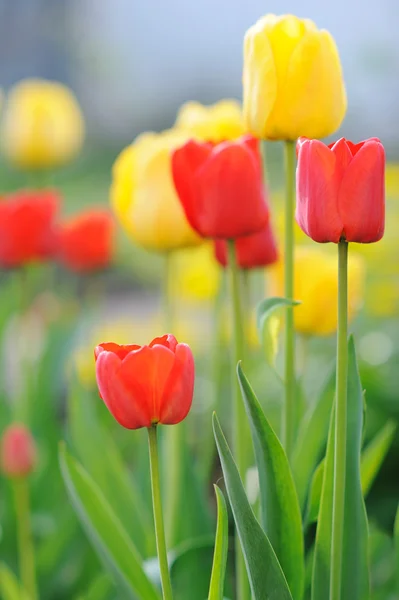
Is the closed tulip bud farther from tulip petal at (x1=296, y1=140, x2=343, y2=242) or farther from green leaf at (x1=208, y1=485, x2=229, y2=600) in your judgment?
tulip petal at (x1=296, y1=140, x2=343, y2=242)

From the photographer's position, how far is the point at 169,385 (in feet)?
1.99

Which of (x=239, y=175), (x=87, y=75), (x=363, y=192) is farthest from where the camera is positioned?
(x=87, y=75)

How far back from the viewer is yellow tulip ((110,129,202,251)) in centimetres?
99

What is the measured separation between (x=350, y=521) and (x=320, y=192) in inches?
11.5

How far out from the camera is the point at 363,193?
60 centimetres

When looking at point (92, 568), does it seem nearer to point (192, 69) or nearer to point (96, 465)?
point (96, 465)

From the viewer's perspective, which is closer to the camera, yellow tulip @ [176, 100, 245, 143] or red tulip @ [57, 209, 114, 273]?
yellow tulip @ [176, 100, 245, 143]

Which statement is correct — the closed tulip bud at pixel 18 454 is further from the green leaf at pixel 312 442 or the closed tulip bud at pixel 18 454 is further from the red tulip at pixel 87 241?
the red tulip at pixel 87 241

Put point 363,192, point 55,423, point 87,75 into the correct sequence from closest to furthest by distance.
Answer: point 363,192 → point 55,423 → point 87,75

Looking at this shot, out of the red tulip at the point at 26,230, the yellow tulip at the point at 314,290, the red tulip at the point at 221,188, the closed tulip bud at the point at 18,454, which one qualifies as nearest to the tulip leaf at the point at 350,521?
the red tulip at the point at 221,188

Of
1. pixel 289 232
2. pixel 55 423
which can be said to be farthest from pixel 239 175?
pixel 55 423

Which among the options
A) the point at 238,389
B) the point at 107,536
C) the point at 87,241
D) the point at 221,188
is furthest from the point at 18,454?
the point at 87,241

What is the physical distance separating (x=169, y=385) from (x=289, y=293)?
215 millimetres

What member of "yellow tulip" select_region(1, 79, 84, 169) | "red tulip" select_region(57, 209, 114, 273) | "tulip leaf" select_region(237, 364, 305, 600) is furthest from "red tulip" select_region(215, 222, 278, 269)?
"yellow tulip" select_region(1, 79, 84, 169)
